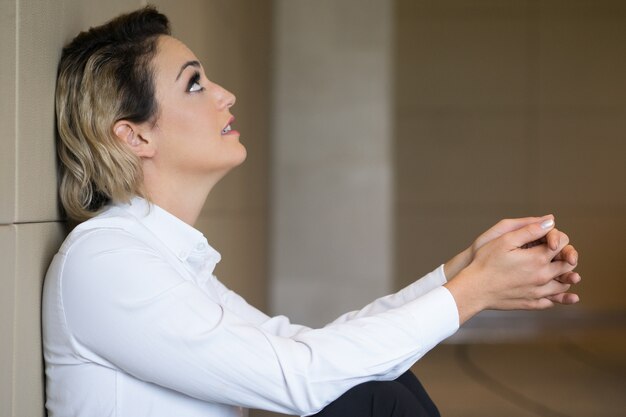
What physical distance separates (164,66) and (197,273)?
386mm

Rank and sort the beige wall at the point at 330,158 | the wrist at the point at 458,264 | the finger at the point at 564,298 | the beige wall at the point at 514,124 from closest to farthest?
the finger at the point at 564,298
the wrist at the point at 458,264
the beige wall at the point at 330,158
the beige wall at the point at 514,124

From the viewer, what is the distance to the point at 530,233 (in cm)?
135

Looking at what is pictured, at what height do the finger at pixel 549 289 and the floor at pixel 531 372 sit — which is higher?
the finger at pixel 549 289

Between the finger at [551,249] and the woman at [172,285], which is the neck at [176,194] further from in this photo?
the finger at [551,249]

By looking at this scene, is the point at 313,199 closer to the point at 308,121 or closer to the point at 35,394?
the point at 308,121

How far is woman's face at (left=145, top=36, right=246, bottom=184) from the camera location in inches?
56.0

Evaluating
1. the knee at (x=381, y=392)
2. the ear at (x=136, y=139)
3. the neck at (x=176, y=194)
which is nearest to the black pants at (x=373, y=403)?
the knee at (x=381, y=392)

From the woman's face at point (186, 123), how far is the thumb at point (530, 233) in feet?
1.73

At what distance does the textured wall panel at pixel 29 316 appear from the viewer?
3.63 feet

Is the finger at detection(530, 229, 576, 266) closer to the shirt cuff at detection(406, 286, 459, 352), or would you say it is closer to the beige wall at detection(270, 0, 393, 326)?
the shirt cuff at detection(406, 286, 459, 352)

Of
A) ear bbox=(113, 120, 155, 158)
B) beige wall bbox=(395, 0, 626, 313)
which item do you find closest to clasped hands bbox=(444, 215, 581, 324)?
ear bbox=(113, 120, 155, 158)

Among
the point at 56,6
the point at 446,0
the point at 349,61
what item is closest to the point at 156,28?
the point at 56,6

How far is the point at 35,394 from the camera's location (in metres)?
1.20

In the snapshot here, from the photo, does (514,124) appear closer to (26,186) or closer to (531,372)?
(531,372)
